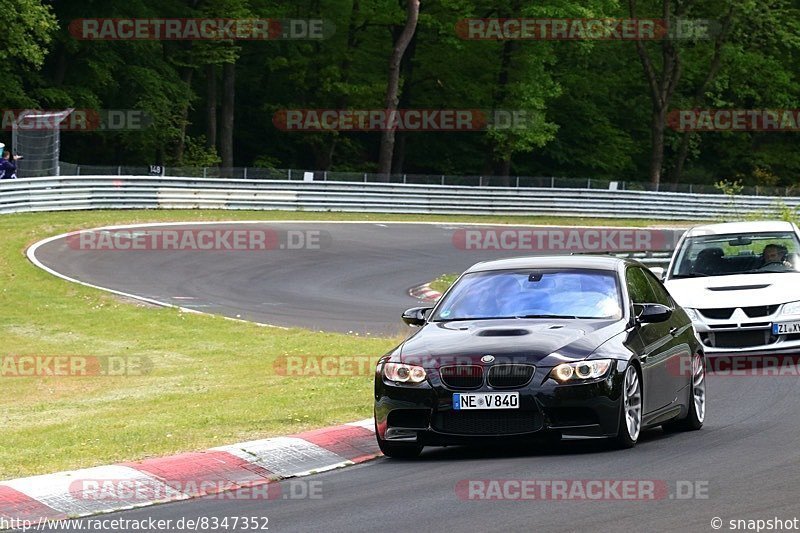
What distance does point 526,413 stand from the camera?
9836 millimetres

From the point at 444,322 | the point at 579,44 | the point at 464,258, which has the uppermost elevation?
the point at 579,44

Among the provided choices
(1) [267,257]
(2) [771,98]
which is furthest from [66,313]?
(2) [771,98]

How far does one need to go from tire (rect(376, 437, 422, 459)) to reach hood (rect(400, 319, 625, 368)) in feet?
2.00

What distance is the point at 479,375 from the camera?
9875mm

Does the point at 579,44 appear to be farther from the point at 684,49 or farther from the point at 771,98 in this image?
the point at 771,98

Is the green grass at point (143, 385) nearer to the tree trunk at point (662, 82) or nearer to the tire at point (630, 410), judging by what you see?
the tire at point (630, 410)

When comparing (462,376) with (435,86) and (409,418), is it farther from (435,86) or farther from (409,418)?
(435,86)

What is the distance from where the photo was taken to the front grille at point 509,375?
9.86m

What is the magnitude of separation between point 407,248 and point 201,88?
3284 centimetres

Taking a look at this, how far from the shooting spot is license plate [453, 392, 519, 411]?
9.81 metres
